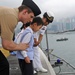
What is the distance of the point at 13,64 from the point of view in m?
6.72

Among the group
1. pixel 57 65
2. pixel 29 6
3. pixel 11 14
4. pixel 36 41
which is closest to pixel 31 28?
pixel 36 41

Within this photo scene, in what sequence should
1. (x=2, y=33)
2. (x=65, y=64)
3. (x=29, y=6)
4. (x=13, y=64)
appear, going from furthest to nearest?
(x=65, y=64)
(x=13, y=64)
(x=29, y=6)
(x=2, y=33)

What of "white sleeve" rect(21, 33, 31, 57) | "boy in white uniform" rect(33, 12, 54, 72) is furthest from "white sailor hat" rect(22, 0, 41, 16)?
"boy in white uniform" rect(33, 12, 54, 72)

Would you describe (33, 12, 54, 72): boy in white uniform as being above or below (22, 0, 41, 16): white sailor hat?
below

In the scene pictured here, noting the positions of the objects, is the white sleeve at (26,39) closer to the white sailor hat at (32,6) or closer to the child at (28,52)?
the child at (28,52)

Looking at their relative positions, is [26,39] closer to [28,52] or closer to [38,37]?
[28,52]

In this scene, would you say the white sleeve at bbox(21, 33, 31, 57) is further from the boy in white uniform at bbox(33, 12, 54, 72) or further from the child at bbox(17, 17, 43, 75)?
the boy in white uniform at bbox(33, 12, 54, 72)

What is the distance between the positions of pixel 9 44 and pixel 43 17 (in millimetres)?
1788

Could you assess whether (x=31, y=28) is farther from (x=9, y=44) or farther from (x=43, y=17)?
(x=9, y=44)

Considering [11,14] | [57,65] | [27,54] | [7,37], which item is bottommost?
[57,65]

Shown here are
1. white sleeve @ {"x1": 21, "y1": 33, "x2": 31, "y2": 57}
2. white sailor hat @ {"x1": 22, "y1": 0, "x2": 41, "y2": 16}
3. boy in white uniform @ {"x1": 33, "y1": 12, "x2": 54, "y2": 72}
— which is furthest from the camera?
boy in white uniform @ {"x1": 33, "y1": 12, "x2": 54, "y2": 72}

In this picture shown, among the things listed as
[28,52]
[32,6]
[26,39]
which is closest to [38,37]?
[28,52]

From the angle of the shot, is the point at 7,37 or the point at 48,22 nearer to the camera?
the point at 7,37

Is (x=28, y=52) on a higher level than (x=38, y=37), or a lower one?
lower
